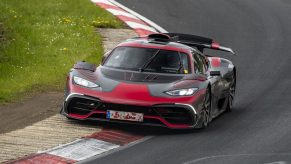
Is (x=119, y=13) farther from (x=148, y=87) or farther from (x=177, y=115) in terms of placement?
(x=177, y=115)

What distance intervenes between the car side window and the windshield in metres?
0.21

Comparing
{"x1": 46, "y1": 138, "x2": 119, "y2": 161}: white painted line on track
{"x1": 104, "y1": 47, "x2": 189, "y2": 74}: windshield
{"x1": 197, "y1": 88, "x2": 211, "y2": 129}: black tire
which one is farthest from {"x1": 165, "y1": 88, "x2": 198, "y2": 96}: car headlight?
{"x1": 46, "y1": 138, "x2": 119, "y2": 161}: white painted line on track

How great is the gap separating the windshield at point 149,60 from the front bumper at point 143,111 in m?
1.24

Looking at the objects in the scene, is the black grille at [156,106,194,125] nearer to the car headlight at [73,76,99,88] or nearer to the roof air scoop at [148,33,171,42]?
the car headlight at [73,76,99,88]

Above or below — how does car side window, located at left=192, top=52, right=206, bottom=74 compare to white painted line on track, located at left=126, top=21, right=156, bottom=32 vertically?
above

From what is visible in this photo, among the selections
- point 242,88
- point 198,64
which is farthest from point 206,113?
point 242,88

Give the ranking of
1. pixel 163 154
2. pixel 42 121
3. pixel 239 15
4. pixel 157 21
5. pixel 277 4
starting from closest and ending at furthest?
pixel 163 154, pixel 42 121, pixel 157 21, pixel 239 15, pixel 277 4

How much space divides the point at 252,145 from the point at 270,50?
37.7 feet

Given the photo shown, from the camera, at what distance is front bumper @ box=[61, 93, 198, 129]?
589 inches

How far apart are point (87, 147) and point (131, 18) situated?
549 inches

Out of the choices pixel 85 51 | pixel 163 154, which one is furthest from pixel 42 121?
pixel 85 51

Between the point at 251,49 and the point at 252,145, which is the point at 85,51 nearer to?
the point at 251,49

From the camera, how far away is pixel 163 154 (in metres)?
13.5

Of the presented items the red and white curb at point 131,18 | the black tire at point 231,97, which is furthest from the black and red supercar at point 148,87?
the red and white curb at point 131,18
